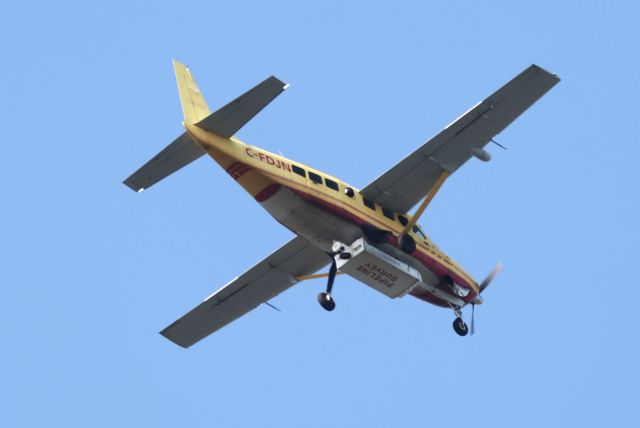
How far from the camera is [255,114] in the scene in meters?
38.4

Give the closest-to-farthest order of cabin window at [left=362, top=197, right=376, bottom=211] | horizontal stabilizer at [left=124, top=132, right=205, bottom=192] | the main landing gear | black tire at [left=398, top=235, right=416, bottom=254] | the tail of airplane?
the tail of airplane < horizontal stabilizer at [left=124, top=132, right=205, bottom=192] < the main landing gear < cabin window at [left=362, top=197, right=376, bottom=211] < black tire at [left=398, top=235, right=416, bottom=254]

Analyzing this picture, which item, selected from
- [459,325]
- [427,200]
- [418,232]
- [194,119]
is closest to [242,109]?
[194,119]

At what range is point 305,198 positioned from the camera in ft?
132

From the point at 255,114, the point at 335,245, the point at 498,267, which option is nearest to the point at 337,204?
the point at 335,245

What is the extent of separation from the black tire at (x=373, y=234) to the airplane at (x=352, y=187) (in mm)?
39

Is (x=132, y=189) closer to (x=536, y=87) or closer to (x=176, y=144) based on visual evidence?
(x=176, y=144)

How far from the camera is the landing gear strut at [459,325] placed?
45.2 metres

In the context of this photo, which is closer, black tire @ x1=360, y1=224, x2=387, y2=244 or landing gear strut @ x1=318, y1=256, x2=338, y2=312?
black tire @ x1=360, y1=224, x2=387, y2=244

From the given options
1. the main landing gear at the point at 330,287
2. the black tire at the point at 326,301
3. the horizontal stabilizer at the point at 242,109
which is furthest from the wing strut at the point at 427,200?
the horizontal stabilizer at the point at 242,109

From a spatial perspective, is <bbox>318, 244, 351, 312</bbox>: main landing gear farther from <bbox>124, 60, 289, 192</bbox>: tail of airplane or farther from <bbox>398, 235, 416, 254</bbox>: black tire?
<bbox>124, 60, 289, 192</bbox>: tail of airplane

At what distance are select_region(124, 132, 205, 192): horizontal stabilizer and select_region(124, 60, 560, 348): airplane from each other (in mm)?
27

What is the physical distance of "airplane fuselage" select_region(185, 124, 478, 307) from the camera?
39.5m

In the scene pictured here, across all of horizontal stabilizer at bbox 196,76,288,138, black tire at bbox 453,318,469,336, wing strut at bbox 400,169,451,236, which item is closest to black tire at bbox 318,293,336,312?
wing strut at bbox 400,169,451,236

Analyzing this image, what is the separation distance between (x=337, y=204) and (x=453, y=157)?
356 cm
